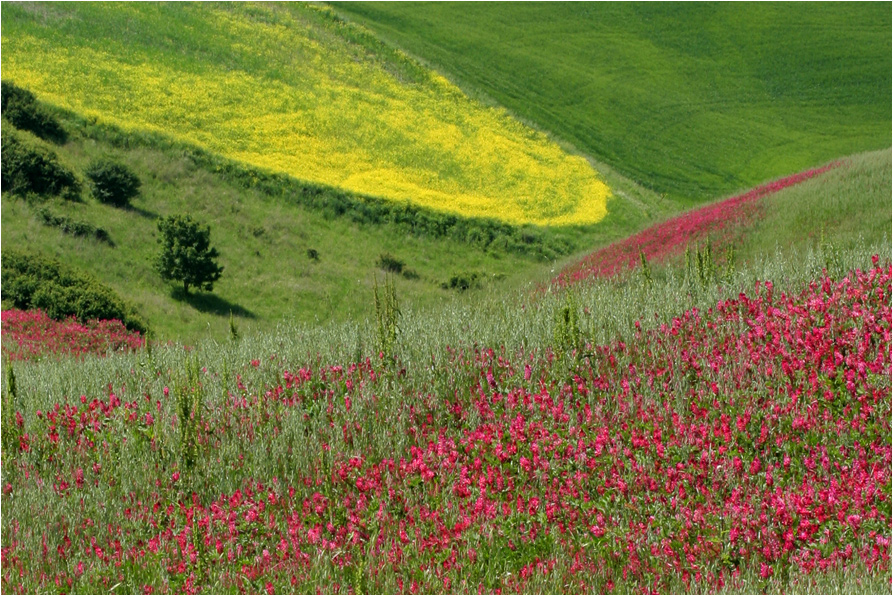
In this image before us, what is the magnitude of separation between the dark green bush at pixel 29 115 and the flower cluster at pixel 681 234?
2599 centimetres

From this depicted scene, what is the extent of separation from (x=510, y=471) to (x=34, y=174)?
33.9 m

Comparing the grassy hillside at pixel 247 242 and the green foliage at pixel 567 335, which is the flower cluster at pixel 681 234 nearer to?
the grassy hillside at pixel 247 242

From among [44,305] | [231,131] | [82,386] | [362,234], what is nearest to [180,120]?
[231,131]

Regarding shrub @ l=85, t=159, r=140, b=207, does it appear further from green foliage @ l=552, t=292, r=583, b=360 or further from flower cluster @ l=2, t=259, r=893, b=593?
green foliage @ l=552, t=292, r=583, b=360

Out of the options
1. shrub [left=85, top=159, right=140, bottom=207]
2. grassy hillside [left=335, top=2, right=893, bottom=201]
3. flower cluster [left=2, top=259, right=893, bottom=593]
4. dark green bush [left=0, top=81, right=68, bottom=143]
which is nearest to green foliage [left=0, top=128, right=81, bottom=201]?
shrub [left=85, top=159, right=140, bottom=207]

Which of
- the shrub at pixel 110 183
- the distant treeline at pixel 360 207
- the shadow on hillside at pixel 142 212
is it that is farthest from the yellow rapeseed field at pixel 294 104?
the shadow on hillside at pixel 142 212

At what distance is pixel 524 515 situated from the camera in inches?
268

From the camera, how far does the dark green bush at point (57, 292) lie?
24.6m

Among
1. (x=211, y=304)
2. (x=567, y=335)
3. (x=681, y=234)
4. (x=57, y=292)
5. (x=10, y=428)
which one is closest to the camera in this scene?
(x=10, y=428)

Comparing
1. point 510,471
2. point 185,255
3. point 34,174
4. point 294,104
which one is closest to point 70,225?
point 34,174

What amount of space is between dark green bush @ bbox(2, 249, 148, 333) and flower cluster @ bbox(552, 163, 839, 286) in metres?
11.9

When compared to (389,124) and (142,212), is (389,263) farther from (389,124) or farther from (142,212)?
(389,124)

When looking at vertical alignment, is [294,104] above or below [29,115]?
above

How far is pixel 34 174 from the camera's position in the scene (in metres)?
36.7
